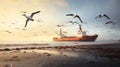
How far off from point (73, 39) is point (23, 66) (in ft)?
94.6

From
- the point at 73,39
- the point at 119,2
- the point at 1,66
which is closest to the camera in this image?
the point at 1,66

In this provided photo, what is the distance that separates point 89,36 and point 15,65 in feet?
95.8

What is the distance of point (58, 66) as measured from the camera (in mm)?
6422

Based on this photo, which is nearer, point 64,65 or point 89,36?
point 64,65

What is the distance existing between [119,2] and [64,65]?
8.99m

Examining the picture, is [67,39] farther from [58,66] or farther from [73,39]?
[58,66]

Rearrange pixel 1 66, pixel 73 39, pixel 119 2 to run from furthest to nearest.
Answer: pixel 73 39, pixel 119 2, pixel 1 66

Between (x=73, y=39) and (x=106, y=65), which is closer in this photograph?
(x=106, y=65)

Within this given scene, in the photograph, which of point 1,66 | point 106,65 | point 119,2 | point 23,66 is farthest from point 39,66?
point 119,2

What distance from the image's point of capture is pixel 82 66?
6.43 metres

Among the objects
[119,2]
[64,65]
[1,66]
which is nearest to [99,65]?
[64,65]

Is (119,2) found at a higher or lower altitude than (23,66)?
higher

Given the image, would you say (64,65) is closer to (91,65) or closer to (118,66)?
(91,65)

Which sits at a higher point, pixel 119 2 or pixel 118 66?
pixel 119 2
